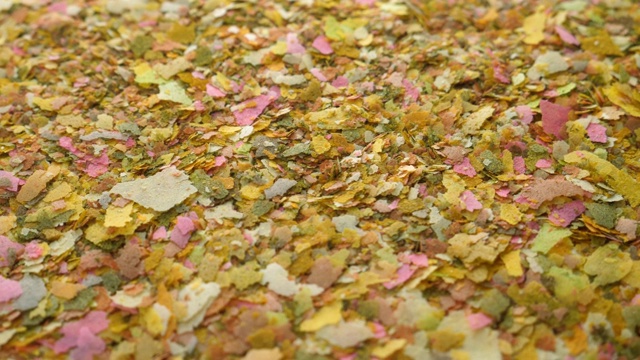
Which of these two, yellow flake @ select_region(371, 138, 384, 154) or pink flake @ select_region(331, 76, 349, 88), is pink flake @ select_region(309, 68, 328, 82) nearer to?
pink flake @ select_region(331, 76, 349, 88)

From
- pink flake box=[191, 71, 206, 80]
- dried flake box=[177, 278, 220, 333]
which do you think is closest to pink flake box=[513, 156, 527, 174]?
dried flake box=[177, 278, 220, 333]

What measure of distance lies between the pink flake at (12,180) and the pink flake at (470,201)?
0.98 meters

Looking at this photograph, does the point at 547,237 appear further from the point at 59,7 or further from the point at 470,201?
the point at 59,7

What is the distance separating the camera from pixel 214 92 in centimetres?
146

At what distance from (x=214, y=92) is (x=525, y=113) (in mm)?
776

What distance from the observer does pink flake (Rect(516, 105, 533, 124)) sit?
1.39 m

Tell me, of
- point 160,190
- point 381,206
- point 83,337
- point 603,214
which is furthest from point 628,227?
point 83,337

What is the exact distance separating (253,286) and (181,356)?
0.59 ft

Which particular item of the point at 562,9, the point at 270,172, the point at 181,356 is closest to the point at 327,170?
the point at 270,172

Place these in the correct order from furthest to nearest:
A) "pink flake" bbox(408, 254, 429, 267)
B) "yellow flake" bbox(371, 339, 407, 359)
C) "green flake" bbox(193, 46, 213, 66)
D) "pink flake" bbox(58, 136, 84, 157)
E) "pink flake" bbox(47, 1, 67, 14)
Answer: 1. "pink flake" bbox(47, 1, 67, 14)
2. "green flake" bbox(193, 46, 213, 66)
3. "pink flake" bbox(58, 136, 84, 157)
4. "pink flake" bbox(408, 254, 429, 267)
5. "yellow flake" bbox(371, 339, 407, 359)

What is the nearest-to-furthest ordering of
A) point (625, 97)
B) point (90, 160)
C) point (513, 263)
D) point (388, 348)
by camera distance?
point (388, 348)
point (513, 263)
point (90, 160)
point (625, 97)

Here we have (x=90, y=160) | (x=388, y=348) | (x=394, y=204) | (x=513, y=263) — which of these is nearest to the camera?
(x=388, y=348)

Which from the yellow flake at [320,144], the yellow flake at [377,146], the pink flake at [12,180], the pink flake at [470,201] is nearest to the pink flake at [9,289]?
the pink flake at [12,180]

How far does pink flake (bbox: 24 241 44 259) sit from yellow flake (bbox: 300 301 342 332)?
555 mm
